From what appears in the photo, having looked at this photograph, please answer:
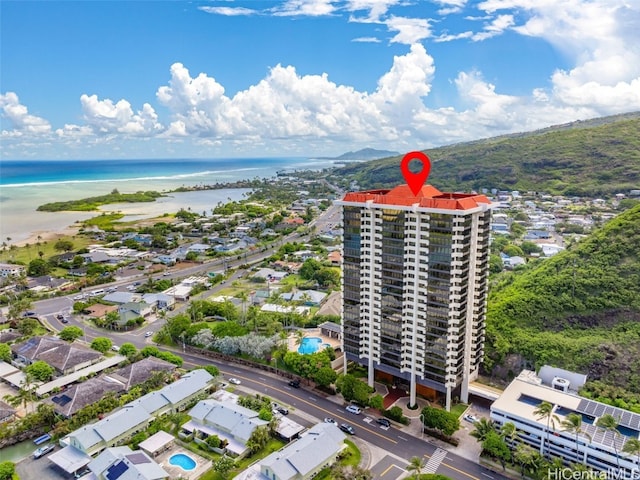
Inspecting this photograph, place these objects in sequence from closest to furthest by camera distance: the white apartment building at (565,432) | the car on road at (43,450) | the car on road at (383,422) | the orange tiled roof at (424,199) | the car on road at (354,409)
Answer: the white apartment building at (565,432)
the car on road at (43,450)
the orange tiled roof at (424,199)
the car on road at (383,422)
the car on road at (354,409)

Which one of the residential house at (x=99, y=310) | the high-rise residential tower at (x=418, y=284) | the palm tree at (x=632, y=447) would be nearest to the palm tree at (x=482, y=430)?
the high-rise residential tower at (x=418, y=284)

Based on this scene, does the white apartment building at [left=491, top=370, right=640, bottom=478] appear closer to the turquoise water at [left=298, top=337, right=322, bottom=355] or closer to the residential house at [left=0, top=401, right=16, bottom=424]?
the turquoise water at [left=298, top=337, right=322, bottom=355]

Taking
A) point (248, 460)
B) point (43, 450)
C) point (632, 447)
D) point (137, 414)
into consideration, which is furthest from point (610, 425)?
point (43, 450)

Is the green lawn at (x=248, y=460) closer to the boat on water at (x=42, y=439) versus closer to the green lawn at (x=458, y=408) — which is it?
the boat on water at (x=42, y=439)

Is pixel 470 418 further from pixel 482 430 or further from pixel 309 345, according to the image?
pixel 309 345

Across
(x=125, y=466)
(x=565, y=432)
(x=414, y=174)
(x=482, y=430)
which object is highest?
(x=414, y=174)

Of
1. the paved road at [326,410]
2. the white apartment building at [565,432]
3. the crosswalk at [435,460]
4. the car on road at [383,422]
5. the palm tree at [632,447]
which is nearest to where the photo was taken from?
the palm tree at [632,447]
